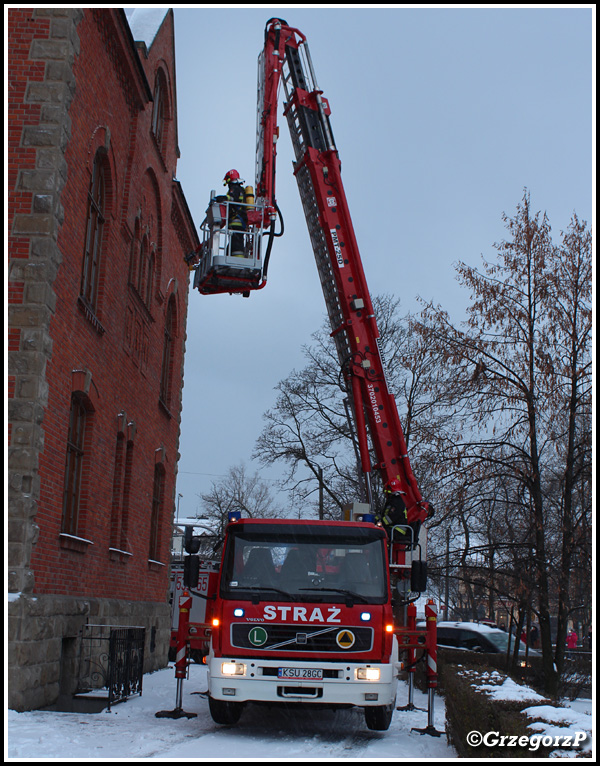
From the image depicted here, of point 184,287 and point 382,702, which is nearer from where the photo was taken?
point 382,702

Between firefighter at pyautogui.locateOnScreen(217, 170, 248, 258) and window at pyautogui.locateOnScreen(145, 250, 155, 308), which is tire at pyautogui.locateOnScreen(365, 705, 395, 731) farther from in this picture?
window at pyautogui.locateOnScreen(145, 250, 155, 308)

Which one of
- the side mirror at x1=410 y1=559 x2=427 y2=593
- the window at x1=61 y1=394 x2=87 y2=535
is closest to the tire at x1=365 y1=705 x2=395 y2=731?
the side mirror at x1=410 y1=559 x2=427 y2=593

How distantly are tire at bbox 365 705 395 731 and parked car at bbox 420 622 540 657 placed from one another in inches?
754

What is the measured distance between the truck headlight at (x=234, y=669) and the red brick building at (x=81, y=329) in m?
2.63

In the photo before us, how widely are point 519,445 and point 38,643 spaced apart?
967 cm

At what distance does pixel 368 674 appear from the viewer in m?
9.10

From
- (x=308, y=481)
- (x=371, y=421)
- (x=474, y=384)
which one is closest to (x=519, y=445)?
(x=474, y=384)

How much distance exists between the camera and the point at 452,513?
53.0ft

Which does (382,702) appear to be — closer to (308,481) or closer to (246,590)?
(246,590)

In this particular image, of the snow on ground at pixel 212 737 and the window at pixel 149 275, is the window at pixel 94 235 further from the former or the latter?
the snow on ground at pixel 212 737

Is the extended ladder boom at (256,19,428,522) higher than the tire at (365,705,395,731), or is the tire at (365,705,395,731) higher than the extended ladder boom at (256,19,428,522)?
the extended ladder boom at (256,19,428,522)

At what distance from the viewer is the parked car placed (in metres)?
28.0

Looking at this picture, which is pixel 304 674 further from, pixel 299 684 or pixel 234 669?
pixel 234 669

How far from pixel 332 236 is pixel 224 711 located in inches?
317
